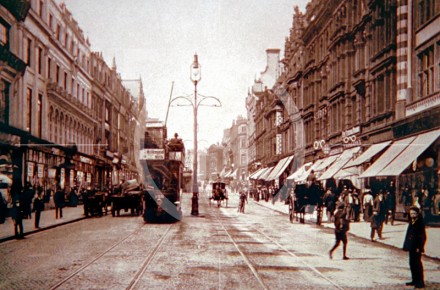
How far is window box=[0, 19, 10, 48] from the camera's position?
27244mm

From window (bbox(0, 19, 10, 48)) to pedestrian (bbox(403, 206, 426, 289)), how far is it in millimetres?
23533

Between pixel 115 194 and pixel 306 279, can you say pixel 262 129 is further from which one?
pixel 306 279

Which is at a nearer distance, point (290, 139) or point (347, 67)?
point (347, 67)

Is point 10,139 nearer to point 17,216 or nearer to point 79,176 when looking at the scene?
point 17,216

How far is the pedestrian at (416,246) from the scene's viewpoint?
9.86 meters

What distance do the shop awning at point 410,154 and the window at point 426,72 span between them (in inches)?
84.8

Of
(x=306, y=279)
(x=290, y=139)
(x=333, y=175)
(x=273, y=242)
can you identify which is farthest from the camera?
(x=290, y=139)

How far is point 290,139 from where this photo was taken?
181 feet

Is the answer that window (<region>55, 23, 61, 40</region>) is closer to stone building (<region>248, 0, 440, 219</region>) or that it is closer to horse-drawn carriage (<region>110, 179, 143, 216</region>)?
horse-drawn carriage (<region>110, 179, 143, 216</region>)

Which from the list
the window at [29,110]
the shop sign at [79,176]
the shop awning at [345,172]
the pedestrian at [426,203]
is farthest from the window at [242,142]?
the pedestrian at [426,203]

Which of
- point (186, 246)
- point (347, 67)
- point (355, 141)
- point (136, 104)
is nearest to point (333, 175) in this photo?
point (355, 141)

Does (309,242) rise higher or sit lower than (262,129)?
lower

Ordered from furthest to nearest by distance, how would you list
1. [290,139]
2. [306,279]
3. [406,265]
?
1. [290,139]
2. [406,265]
3. [306,279]

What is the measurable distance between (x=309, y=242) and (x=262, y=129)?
204ft
